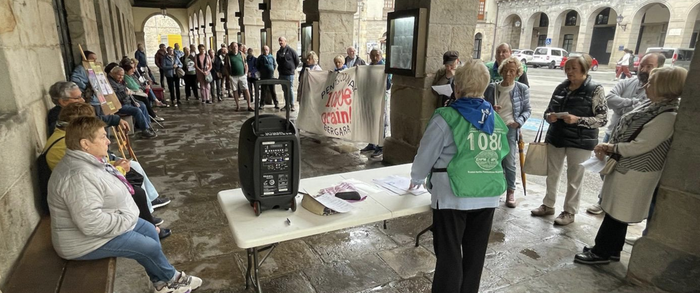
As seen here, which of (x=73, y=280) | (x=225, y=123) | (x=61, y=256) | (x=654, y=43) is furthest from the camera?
(x=654, y=43)

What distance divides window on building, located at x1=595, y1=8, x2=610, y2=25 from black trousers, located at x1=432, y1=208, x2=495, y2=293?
33.8m

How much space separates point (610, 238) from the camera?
2875mm

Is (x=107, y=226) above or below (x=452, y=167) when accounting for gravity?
below

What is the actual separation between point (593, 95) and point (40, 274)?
12.9 ft

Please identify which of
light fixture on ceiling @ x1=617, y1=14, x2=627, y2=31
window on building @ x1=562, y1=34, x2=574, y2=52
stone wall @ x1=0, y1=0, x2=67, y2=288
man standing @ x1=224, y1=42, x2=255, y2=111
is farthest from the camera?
window on building @ x1=562, y1=34, x2=574, y2=52

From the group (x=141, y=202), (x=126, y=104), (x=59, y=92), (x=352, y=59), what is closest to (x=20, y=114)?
(x=59, y=92)

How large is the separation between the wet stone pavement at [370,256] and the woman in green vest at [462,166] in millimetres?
612

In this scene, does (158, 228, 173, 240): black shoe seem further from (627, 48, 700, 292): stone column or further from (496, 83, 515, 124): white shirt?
(627, 48, 700, 292): stone column

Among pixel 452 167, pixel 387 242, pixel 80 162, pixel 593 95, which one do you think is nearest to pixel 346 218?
pixel 452 167

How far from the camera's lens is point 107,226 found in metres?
2.11

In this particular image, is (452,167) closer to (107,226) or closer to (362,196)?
(362,196)

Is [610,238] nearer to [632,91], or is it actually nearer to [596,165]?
[596,165]

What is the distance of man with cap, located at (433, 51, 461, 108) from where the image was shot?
416 centimetres

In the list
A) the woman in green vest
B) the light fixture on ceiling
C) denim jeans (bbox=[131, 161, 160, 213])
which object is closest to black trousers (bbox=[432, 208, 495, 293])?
the woman in green vest
